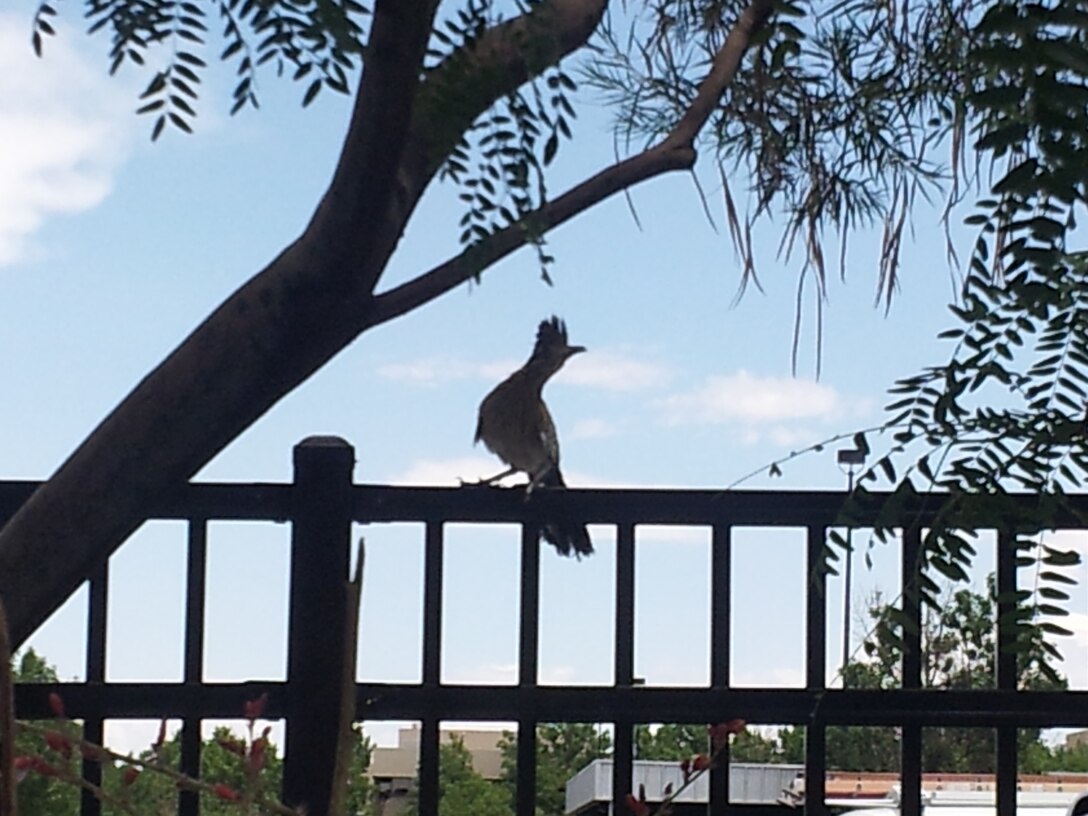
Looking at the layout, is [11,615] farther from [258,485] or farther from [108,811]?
[108,811]

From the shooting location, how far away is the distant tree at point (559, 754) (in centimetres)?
225

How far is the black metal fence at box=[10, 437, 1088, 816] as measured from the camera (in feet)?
7.18

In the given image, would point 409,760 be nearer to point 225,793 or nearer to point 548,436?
point 548,436

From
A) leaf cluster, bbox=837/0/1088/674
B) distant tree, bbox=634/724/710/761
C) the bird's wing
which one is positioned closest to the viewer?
leaf cluster, bbox=837/0/1088/674

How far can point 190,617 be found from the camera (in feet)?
7.29

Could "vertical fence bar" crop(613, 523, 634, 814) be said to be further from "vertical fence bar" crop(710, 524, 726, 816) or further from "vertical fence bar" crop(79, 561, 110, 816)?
"vertical fence bar" crop(79, 561, 110, 816)

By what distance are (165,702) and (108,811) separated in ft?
0.64

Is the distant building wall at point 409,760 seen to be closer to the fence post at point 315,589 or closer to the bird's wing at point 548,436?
the fence post at point 315,589

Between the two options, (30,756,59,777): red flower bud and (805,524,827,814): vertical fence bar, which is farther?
(805,524,827,814): vertical fence bar

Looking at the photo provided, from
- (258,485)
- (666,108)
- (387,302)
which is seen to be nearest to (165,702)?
(258,485)

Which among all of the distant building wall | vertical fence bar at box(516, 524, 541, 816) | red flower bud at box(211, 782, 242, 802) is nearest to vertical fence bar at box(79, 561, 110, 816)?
the distant building wall

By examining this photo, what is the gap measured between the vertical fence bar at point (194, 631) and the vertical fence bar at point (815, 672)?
0.81 m

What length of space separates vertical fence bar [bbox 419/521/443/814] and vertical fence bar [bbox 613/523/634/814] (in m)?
0.24

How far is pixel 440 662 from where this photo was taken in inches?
87.6
